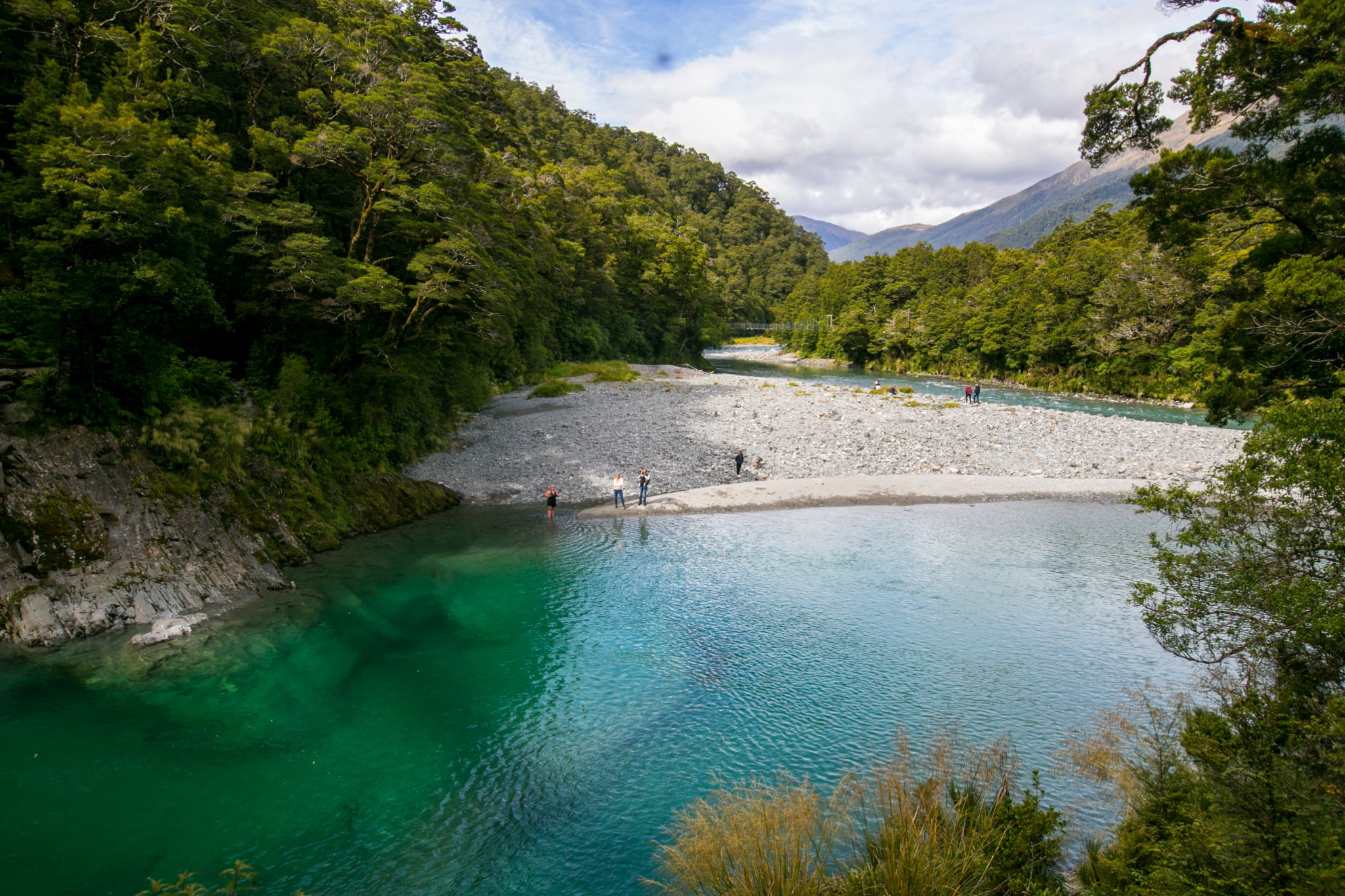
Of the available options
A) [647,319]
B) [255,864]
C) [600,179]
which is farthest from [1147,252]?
[255,864]

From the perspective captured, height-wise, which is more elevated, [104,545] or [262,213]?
[262,213]

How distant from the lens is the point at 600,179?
70.5 m

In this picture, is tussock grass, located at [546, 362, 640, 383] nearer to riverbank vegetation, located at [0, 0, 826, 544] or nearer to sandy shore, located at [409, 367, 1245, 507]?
sandy shore, located at [409, 367, 1245, 507]

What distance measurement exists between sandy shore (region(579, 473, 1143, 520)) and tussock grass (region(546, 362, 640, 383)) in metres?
27.6

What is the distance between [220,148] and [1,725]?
13.5 metres

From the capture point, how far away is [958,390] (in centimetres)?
5959

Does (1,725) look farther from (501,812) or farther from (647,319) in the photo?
(647,319)

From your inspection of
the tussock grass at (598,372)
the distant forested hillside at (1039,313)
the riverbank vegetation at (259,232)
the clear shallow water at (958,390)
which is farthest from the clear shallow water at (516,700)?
the tussock grass at (598,372)

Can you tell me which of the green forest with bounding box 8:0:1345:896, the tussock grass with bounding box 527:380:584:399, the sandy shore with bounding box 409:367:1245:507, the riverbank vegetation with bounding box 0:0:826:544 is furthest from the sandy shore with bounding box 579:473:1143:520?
the tussock grass with bounding box 527:380:584:399

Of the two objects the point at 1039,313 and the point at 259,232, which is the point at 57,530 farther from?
the point at 1039,313

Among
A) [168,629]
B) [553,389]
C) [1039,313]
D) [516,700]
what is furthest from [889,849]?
[1039,313]

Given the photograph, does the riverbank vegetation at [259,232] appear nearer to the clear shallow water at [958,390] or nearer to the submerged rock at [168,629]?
the submerged rock at [168,629]

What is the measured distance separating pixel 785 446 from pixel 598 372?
26.3 m

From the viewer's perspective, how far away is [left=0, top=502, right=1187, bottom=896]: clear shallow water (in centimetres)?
871
